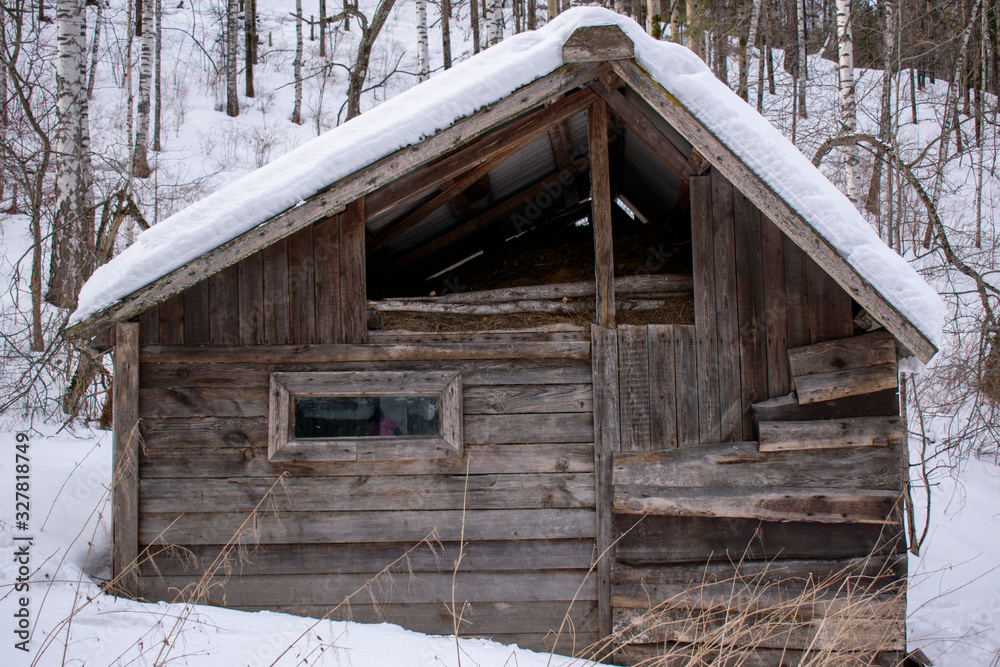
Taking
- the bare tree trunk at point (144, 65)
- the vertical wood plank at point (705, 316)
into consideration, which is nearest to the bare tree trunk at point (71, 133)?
the bare tree trunk at point (144, 65)

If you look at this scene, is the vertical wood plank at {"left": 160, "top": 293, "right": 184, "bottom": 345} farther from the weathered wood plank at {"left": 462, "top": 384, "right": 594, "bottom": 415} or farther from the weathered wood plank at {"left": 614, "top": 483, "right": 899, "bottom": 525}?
the weathered wood plank at {"left": 614, "top": 483, "right": 899, "bottom": 525}

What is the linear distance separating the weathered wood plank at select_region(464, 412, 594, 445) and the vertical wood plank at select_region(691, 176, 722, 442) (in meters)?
0.80

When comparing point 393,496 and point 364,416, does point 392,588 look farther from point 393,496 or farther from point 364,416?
point 364,416

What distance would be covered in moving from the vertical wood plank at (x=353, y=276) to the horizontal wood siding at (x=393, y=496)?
0.11 meters

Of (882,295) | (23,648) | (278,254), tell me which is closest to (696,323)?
(882,295)

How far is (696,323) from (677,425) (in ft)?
2.37

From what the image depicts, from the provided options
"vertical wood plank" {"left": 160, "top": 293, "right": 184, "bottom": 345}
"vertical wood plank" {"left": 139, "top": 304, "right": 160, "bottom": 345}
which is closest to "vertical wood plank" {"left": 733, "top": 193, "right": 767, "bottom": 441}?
"vertical wood plank" {"left": 160, "top": 293, "right": 184, "bottom": 345}

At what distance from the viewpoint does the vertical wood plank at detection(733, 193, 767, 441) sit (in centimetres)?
433

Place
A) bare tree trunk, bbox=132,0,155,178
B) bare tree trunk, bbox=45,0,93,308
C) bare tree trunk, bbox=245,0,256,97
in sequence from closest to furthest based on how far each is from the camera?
bare tree trunk, bbox=45,0,93,308 < bare tree trunk, bbox=132,0,155,178 < bare tree trunk, bbox=245,0,256,97

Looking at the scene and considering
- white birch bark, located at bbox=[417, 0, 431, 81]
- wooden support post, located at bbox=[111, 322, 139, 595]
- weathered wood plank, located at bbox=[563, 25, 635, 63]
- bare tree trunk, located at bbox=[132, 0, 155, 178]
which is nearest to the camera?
weathered wood plank, located at bbox=[563, 25, 635, 63]

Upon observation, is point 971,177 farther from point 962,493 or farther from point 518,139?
point 518,139

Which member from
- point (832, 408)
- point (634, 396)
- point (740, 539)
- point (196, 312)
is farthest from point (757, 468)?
point (196, 312)

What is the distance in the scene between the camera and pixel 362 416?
4.37m

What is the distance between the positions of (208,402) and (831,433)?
168 inches
